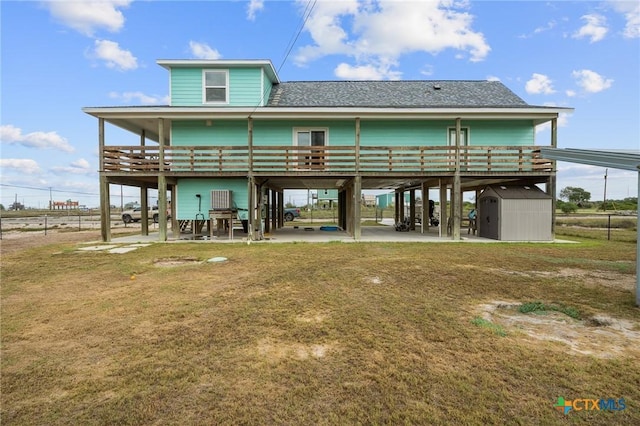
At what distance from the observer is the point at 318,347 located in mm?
3729

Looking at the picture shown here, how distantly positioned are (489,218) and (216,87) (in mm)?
14396

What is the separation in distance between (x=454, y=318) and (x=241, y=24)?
1246 centimetres

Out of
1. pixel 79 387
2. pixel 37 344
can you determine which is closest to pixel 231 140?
pixel 37 344

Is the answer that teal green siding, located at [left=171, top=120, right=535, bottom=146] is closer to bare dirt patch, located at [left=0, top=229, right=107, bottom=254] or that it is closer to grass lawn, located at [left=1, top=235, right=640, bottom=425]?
grass lawn, located at [left=1, top=235, right=640, bottom=425]

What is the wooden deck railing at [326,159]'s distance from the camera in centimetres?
1388

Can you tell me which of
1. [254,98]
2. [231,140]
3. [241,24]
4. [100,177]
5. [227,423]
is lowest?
[227,423]

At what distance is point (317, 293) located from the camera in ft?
19.3

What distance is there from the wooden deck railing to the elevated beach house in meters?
0.05

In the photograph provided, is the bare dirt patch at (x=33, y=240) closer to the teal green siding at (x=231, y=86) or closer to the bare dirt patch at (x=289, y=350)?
the teal green siding at (x=231, y=86)

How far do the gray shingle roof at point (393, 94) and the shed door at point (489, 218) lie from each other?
4.67 metres

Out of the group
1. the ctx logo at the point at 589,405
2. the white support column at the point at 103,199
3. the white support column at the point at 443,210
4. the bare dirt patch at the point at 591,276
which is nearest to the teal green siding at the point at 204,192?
the white support column at the point at 103,199

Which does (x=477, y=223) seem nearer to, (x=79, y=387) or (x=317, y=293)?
(x=317, y=293)

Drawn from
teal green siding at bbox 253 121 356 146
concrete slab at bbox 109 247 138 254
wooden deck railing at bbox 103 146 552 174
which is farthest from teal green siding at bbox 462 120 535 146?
concrete slab at bbox 109 247 138 254

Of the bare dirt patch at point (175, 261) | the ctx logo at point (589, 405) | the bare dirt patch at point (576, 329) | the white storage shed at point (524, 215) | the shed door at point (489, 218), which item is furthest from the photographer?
the shed door at point (489, 218)
